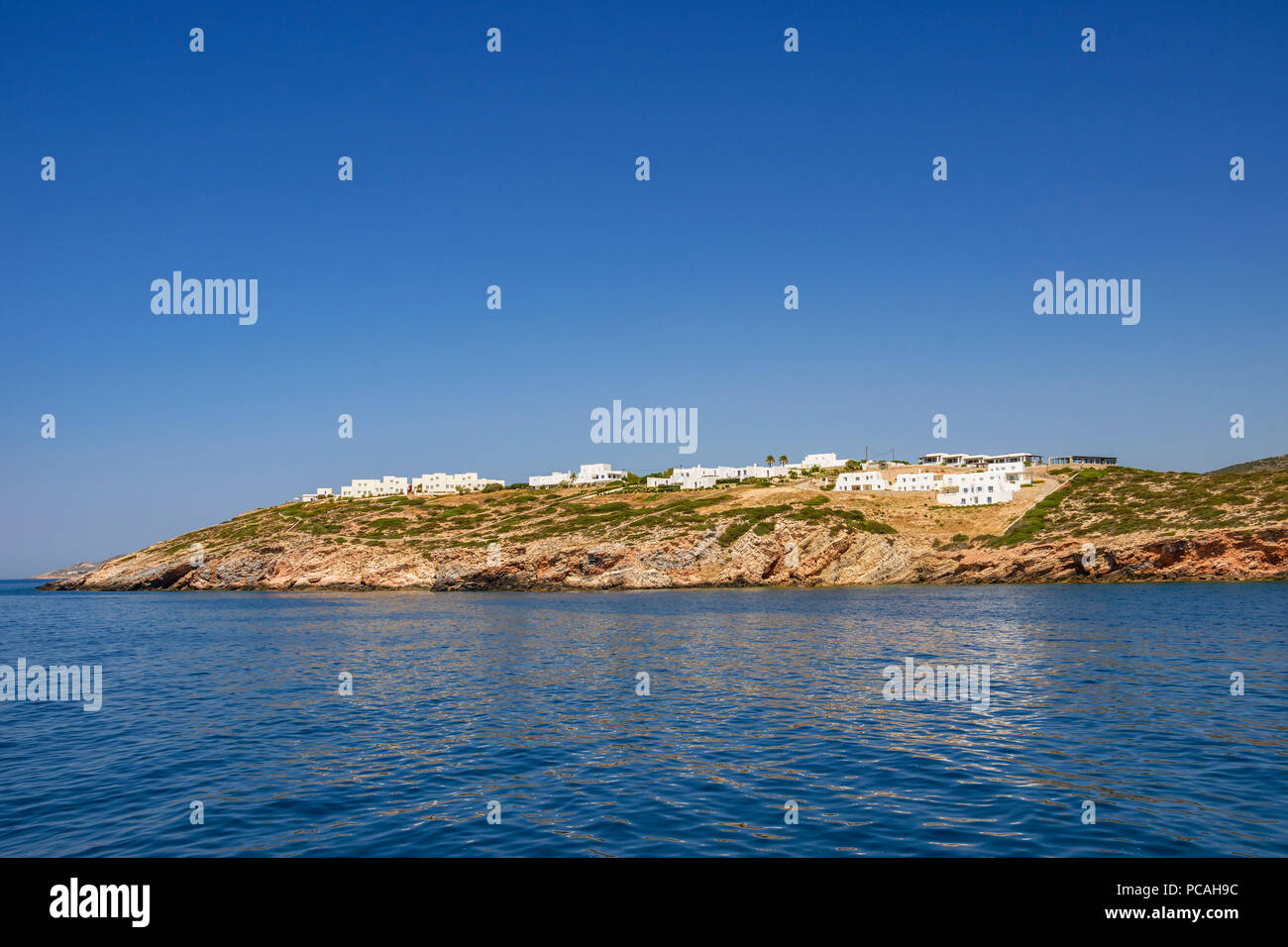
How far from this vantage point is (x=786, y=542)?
136 m

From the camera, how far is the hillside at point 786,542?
120 metres

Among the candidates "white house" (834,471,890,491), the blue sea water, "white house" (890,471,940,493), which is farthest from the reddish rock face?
the blue sea water

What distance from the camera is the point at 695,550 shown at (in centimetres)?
13900

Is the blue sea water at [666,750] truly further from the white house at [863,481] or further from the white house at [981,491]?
the white house at [863,481]

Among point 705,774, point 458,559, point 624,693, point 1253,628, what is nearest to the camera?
point 705,774

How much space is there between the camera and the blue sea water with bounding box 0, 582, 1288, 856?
18188mm

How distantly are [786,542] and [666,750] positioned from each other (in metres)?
113

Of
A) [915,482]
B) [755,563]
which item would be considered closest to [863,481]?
[915,482]

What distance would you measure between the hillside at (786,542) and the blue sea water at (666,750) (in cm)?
6691

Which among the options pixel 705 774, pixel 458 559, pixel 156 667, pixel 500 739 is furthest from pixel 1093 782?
pixel 458 559

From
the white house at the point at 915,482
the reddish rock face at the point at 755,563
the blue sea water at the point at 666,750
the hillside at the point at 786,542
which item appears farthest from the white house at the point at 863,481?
the blue sea water at the point at 666,750

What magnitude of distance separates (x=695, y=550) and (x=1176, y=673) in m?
102

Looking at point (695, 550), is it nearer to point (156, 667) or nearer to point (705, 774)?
point (156, 667)

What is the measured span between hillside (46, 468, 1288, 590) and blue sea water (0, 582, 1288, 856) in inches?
2634
